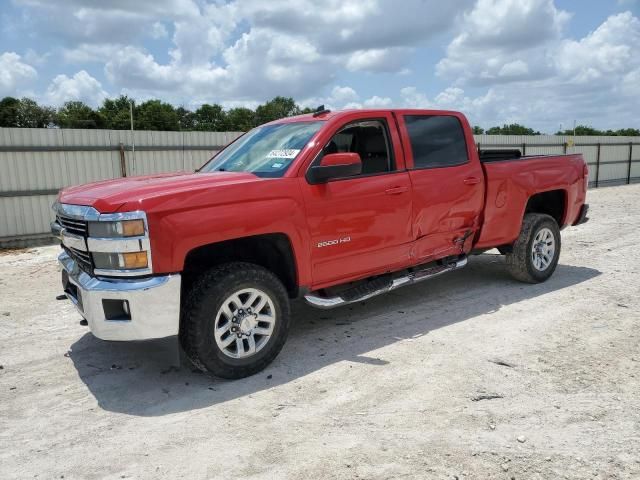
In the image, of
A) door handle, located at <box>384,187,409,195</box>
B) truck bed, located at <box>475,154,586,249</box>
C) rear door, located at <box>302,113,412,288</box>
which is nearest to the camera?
rear door, located at <box>302,113,412,288</box>

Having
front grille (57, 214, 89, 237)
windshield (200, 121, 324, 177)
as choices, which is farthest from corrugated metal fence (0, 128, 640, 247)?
front grille (57, 214, 89, 237)

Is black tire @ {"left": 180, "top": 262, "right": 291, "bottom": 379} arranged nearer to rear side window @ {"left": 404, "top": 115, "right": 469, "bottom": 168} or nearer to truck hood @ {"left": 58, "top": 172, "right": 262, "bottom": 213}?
truck hood @ {"left": 58, "top": 172, "right": 262, "bottom": 213}

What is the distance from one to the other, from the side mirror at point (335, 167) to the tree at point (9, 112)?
70.5 metres

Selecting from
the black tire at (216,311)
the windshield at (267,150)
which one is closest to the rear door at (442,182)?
the windshield at (267,150)

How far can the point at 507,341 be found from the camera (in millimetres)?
4531

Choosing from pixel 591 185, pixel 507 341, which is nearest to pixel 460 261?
pixel 507 341

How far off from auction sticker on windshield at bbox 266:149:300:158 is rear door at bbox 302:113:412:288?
0.18 meters

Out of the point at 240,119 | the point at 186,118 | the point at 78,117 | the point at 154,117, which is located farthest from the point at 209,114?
the point at 78,117

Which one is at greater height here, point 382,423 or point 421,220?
point 421,220

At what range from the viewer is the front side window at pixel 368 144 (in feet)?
15.7

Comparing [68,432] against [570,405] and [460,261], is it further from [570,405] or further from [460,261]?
[460,261]

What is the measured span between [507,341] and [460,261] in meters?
1.22

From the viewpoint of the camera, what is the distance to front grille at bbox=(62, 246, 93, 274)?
3.70 metres

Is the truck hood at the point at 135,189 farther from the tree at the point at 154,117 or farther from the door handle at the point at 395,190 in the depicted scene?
the tree at the point at 154,117
